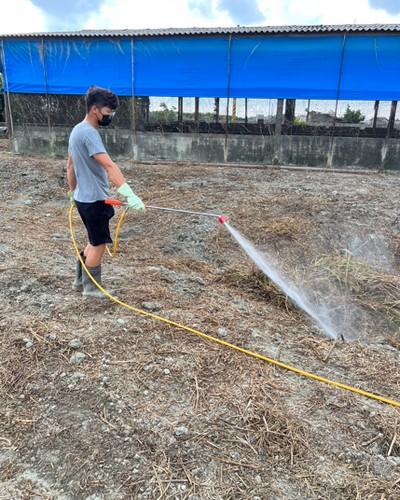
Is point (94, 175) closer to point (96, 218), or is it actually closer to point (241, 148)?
point (96, 218)

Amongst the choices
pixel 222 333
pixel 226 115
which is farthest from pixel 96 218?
pixel 226 115

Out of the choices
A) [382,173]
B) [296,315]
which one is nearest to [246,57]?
[382,173]

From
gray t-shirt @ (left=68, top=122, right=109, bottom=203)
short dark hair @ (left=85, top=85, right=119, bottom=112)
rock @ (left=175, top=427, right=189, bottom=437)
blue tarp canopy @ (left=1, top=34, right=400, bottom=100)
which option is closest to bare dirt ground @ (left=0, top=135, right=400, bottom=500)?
rock @ (left=175, top=427, right=189, bottom=437)

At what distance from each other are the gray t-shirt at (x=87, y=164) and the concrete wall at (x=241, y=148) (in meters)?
7.76

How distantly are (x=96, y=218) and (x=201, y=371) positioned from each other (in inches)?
61.9

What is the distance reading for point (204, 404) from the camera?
238cm

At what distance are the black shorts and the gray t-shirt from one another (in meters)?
0.05

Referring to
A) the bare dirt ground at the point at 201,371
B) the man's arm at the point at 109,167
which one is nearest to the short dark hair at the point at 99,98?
the man's arm at the point at 109,167

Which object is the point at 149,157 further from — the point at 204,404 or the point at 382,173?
the point at 204,404

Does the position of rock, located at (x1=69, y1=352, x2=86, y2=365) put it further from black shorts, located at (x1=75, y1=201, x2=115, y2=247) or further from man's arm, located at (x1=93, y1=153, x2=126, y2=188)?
man's arm, located at (x1=93, y1=153, x2=126, y2=188)

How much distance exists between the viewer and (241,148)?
10609 mm

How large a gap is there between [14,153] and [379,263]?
10855 mm

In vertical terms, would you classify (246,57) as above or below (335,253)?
above

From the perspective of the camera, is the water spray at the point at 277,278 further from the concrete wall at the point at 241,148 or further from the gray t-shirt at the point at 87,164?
the concrete wall at the point at 241,148
